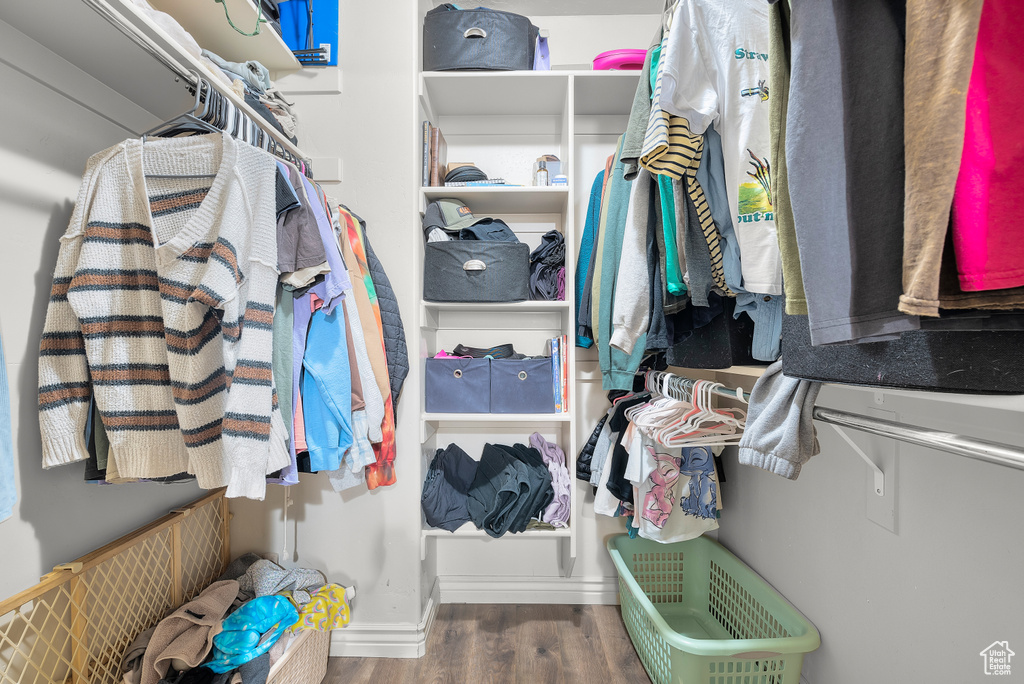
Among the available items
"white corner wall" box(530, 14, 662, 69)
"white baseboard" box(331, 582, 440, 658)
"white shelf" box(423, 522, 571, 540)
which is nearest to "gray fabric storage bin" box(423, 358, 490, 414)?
"white shelf" box(423, 522, 571, 540)

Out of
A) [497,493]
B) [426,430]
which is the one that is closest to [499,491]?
[497,493]

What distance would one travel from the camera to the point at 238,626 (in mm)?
1285

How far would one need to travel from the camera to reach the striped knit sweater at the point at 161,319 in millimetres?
940

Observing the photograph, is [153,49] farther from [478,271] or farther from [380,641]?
[380,641]

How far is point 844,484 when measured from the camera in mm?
1245

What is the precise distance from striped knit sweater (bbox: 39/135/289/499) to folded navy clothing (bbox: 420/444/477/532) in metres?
0.81

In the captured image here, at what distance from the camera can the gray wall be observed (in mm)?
858

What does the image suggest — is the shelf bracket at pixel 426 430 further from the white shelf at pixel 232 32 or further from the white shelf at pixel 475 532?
the white shelf at pixel 232 32

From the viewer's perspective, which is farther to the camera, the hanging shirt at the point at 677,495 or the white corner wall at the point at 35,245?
the hanging shirt at the point at 677,495

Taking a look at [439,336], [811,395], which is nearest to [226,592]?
[439,336]

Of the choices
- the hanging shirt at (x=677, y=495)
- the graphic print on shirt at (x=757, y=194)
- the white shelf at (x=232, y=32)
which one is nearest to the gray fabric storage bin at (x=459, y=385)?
the hanging shirt at (x=677, y=495)

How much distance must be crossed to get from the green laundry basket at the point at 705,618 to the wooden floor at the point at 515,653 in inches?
4.1

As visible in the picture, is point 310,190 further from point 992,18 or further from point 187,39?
point 992,18

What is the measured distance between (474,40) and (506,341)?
3.66ft
